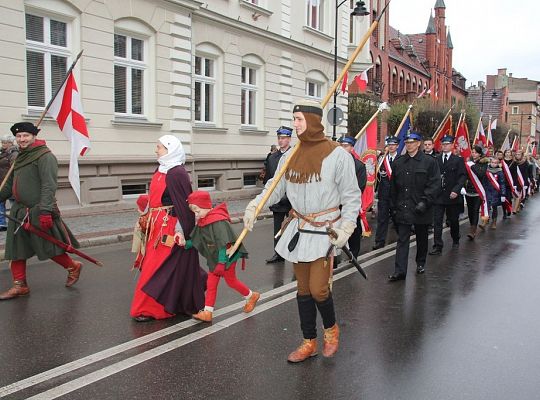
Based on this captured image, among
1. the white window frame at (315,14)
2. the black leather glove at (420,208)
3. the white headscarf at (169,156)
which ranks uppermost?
the white window frame at (315,14)

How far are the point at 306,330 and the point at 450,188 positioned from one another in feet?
21.6

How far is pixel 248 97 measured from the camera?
19.4m

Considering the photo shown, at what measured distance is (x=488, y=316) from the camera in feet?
19.1

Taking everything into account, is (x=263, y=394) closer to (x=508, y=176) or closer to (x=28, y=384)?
(x=28, y=384)

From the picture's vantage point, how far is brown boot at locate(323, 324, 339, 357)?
445 centimetres

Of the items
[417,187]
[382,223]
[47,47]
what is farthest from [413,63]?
[417,187]

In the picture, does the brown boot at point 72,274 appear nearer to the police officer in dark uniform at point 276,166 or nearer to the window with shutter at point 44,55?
the police officer in dark uniform at point 276,166

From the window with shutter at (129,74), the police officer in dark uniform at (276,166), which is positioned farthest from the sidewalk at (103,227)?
the window with shutter at (129,74)

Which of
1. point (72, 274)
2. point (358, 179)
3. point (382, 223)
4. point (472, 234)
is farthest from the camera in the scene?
point (472, 234)

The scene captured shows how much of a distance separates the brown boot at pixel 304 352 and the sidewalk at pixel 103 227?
16.2 ft

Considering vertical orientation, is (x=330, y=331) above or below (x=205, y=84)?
below

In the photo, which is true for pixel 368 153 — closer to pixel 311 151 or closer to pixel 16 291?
pixel 311 151

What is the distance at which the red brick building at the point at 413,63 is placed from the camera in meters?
38.3

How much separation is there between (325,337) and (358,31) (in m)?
25.5
